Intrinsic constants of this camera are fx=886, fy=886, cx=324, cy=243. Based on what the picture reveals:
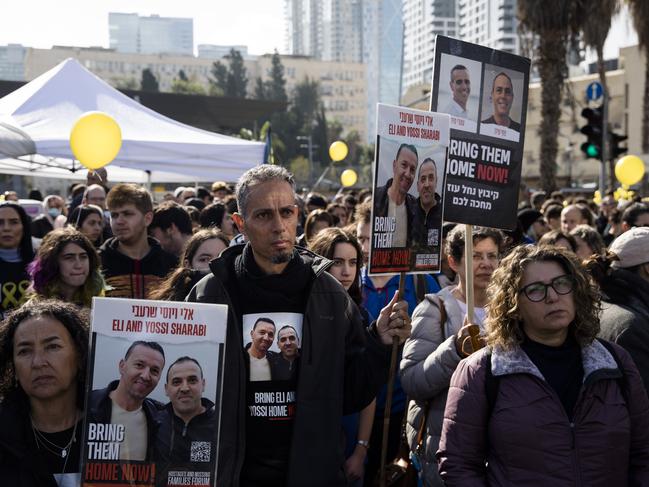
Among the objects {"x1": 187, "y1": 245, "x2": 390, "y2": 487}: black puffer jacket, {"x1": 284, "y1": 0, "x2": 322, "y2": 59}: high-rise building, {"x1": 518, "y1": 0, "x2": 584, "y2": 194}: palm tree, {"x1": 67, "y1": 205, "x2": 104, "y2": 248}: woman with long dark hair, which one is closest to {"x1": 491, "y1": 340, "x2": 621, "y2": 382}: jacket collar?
{"x1": 187, "y1": 245, "x2": 390, "y2": 487}: black puffer jacket

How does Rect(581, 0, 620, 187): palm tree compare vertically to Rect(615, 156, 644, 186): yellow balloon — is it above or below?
above

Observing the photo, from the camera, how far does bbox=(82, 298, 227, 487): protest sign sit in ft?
8.86

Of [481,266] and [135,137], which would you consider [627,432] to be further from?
[135,137]

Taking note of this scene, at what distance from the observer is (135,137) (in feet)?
34.1

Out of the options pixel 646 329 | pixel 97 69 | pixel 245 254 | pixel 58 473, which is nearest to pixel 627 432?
pixel 646 329

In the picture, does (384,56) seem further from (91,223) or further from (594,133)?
(91,223)

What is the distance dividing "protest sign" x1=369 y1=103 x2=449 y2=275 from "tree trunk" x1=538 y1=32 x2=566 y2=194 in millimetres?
15967

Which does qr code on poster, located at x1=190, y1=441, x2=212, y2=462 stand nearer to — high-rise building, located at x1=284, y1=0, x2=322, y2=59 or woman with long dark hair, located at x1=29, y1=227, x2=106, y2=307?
woman with long dark hair, located at x1=29, y1=227, x2=106, y2=307

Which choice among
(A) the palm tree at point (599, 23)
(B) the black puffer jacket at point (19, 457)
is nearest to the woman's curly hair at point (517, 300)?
(B) the black puffer jacket at point (19, 457)

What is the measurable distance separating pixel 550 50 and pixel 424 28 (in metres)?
165

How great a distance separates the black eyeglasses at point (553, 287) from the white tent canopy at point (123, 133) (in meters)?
7.26

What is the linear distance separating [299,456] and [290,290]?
56 cm

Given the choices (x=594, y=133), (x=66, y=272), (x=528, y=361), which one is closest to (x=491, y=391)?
(x=528, y=361)

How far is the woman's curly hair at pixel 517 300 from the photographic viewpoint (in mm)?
3104
